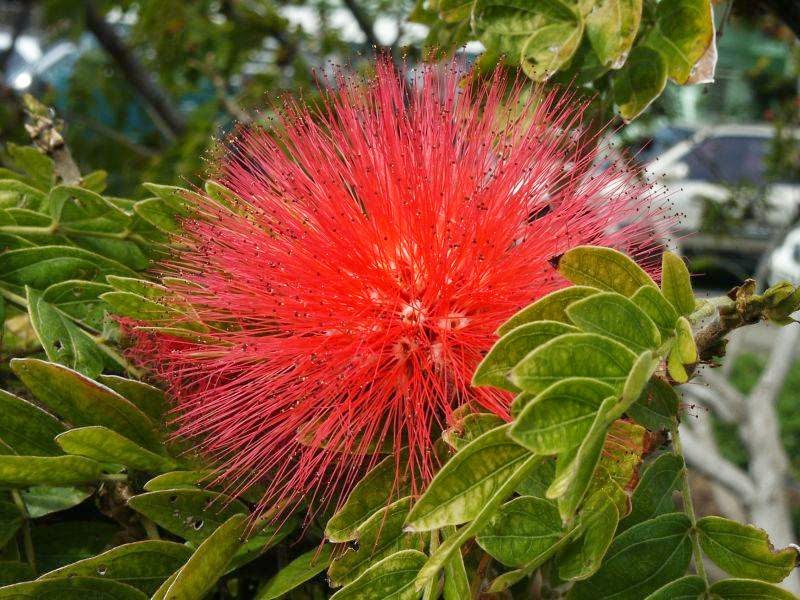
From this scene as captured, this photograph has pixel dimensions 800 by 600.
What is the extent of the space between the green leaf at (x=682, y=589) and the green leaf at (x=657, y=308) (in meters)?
0.43

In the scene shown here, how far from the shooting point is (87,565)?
138 centimetres

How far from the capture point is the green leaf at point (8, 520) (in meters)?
1.53

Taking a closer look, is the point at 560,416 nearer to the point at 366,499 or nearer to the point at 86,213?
the point at 366,499

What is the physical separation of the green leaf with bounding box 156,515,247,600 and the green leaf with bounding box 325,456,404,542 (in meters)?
0.17

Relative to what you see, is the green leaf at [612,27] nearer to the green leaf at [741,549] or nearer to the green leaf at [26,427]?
the green leaf at [741,549]

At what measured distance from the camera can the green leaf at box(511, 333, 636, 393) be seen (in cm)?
110

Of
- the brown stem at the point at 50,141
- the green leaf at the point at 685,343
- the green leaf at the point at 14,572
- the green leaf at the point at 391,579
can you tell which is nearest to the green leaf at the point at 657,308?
the green leaf at the point at 685,343

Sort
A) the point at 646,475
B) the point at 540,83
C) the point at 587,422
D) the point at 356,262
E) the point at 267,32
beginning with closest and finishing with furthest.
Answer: the point at 587,422, the point at 646,475, the point at 356,262, the point at 540,83, the point at 267,32

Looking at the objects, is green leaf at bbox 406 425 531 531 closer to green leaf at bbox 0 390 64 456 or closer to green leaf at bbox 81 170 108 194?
green leaf at bbox 0 390 64 456

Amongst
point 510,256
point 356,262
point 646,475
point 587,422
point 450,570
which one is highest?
point 356,262

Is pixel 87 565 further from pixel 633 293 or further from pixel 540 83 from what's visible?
pixel 540 83

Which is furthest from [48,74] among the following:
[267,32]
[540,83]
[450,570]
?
[450,570]

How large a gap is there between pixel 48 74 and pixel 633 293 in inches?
341

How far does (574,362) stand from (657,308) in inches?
7.8
